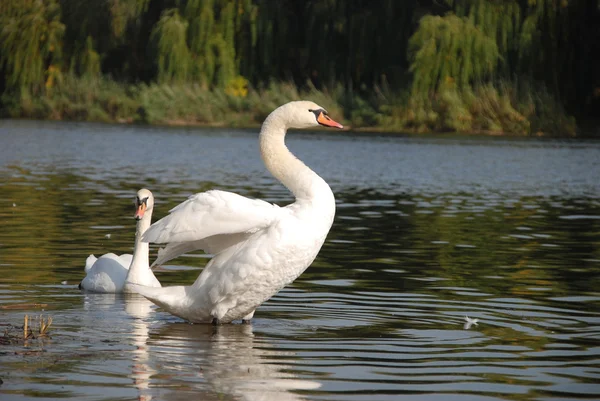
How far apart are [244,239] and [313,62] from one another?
36152 mm

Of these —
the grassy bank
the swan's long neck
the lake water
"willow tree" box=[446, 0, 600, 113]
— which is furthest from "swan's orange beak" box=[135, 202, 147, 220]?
the grassy bank

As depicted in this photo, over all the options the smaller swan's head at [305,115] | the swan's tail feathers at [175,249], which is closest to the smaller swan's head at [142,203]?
the swan's tail feathers at [175,249]

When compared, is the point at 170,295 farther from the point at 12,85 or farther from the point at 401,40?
the point at 12,85

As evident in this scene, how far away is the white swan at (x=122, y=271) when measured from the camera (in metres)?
10.2

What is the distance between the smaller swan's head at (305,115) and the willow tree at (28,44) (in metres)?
37.9

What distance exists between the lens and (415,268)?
479 inches

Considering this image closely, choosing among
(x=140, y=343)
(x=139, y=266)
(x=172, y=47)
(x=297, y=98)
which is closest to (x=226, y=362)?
(x=140, y=343)

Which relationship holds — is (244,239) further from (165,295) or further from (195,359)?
(195,359)

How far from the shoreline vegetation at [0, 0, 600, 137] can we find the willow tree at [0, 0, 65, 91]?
0.05 m

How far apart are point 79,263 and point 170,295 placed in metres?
3.56

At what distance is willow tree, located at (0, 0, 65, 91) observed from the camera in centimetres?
4525

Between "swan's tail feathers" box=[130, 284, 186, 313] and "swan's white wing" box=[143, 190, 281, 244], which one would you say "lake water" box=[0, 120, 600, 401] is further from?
"swan's white wing" box=[143, 190, 281, 244]

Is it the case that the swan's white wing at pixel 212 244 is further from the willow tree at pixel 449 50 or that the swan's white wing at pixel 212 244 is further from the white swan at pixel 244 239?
the willow tree at pixel 449 50

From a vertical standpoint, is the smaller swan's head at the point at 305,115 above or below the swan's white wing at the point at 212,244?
above
